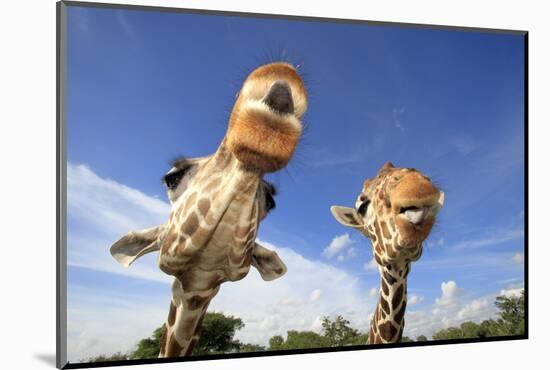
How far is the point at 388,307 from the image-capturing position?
4676 millimetres

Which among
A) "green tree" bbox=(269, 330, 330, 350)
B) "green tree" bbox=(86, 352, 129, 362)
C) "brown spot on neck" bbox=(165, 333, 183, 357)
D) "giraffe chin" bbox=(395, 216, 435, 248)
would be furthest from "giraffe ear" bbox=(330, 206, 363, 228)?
"green tree" bbox=(86, 352, 129, 362)

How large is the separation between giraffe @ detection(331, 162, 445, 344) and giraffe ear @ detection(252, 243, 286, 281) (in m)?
0.49

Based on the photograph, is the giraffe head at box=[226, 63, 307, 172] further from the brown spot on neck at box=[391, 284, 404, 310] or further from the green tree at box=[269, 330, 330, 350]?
the brown spot on neck at box=[391, 284, 404, 310]

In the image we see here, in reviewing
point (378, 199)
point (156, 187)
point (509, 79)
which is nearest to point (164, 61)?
point (156, 187)

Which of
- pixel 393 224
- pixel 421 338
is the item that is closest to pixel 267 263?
pixel 393 224

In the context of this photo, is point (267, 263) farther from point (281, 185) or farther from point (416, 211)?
point (416, 211)

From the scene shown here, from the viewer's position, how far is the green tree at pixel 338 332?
4.53 metres

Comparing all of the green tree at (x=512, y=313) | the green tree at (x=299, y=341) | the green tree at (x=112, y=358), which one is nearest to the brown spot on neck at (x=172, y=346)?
the green tree at (x=112, y=358)

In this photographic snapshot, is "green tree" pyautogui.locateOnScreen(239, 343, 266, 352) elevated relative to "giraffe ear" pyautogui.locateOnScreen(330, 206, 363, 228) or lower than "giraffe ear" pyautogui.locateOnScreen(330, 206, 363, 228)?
lower

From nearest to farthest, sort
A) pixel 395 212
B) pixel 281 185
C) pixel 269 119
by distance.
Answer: pixel 269 119
pixel 281 185
pixel 395 212

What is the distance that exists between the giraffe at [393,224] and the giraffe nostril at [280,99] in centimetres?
112

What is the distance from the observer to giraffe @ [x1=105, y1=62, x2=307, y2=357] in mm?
3668

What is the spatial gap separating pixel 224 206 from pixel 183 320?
736 millimetres

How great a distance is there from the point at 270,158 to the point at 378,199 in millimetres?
1149
